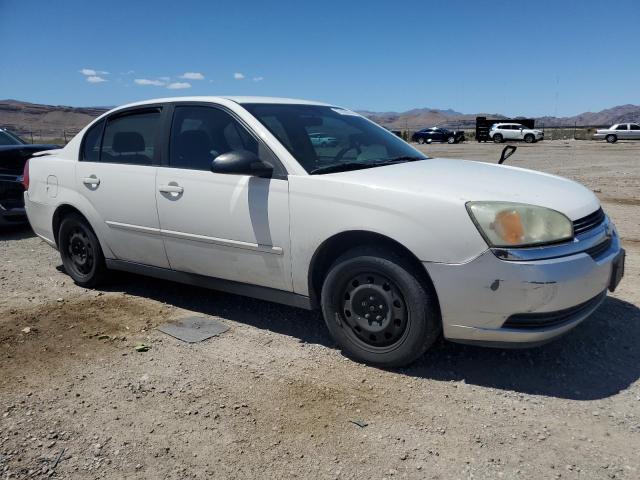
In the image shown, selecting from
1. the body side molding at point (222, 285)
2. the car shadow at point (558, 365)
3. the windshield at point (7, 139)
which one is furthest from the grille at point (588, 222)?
the windshield at point (7, 139)

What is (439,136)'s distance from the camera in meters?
50.7

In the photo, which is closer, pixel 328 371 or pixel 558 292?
pixel 558 292

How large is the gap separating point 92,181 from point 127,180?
50 centimetres

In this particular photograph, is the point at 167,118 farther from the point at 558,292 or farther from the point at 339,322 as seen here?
the point at 558,292

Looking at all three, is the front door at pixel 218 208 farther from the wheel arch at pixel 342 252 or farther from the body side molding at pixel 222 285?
the wheel arch at pixel 342 252

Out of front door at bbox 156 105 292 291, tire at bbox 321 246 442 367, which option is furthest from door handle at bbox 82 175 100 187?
tire at bbox 321 246 442 367

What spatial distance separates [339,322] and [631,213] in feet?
21.2

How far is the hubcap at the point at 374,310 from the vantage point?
3.17 meters

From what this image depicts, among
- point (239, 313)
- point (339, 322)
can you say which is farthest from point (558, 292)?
point (239, 313)

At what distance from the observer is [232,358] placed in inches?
139

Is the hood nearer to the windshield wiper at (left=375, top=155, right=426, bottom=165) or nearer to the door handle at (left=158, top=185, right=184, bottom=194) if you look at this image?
the windshield wiper at (left=375, top=155, right=426, bottom=165)

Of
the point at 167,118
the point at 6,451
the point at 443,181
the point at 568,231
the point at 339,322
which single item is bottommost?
the point at 6,451

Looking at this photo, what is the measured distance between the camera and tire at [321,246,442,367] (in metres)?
3.06

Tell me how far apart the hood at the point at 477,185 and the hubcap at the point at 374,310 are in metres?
0.57
